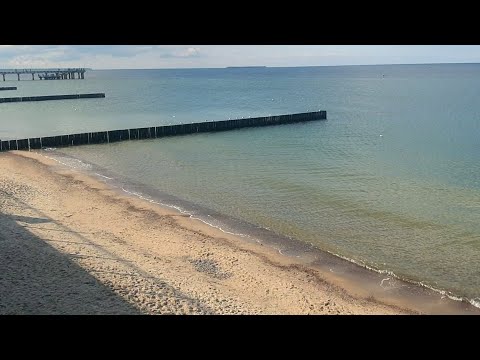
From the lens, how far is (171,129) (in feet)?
137

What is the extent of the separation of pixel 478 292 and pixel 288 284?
16.6 ft

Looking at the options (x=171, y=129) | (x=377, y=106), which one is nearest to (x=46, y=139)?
(x=171, y=129)

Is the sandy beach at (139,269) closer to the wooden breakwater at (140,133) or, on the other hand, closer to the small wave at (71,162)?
Answer: the small wave at (71,162)

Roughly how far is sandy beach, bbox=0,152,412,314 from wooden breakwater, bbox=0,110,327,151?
15632mm

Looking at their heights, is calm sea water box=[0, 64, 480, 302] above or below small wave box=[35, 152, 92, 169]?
below

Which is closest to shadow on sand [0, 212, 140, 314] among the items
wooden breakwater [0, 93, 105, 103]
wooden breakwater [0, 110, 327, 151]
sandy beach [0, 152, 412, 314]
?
sandy beach [0, 152, 412, 314]

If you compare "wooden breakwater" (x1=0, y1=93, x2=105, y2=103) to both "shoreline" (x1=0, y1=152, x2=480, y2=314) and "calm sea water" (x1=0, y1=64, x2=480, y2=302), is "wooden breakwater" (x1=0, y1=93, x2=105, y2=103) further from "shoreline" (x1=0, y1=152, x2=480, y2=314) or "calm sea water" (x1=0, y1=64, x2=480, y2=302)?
"shoreline" (x1=0, y1=152, x2=480, y2=314)

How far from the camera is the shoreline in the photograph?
36.1 ft

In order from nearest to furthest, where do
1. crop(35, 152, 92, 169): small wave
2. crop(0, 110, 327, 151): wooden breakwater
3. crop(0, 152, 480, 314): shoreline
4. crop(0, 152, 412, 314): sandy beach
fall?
crop(0, 152, 412, 314): sandy beach
crop(0, 152, 480, 314): shoreline
crop(35, 152, 92, 169): small wave
crop(0, 110, 327, 151): wooden breakwater

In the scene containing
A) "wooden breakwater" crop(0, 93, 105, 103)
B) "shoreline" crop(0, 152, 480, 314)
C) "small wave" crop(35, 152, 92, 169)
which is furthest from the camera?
"wooden breakwater" crop(0, 93, 105, 103)

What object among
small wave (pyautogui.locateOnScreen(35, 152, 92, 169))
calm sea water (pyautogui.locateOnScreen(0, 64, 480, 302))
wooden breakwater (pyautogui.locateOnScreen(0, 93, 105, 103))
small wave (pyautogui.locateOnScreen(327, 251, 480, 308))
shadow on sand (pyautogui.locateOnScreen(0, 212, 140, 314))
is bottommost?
small wave (pyautogui.locateOnScreen(327, 251, 480, 308))

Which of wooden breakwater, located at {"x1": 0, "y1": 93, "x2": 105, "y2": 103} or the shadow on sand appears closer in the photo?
the shadow on sand

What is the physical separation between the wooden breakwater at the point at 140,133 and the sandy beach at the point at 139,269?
15632 millimetres
